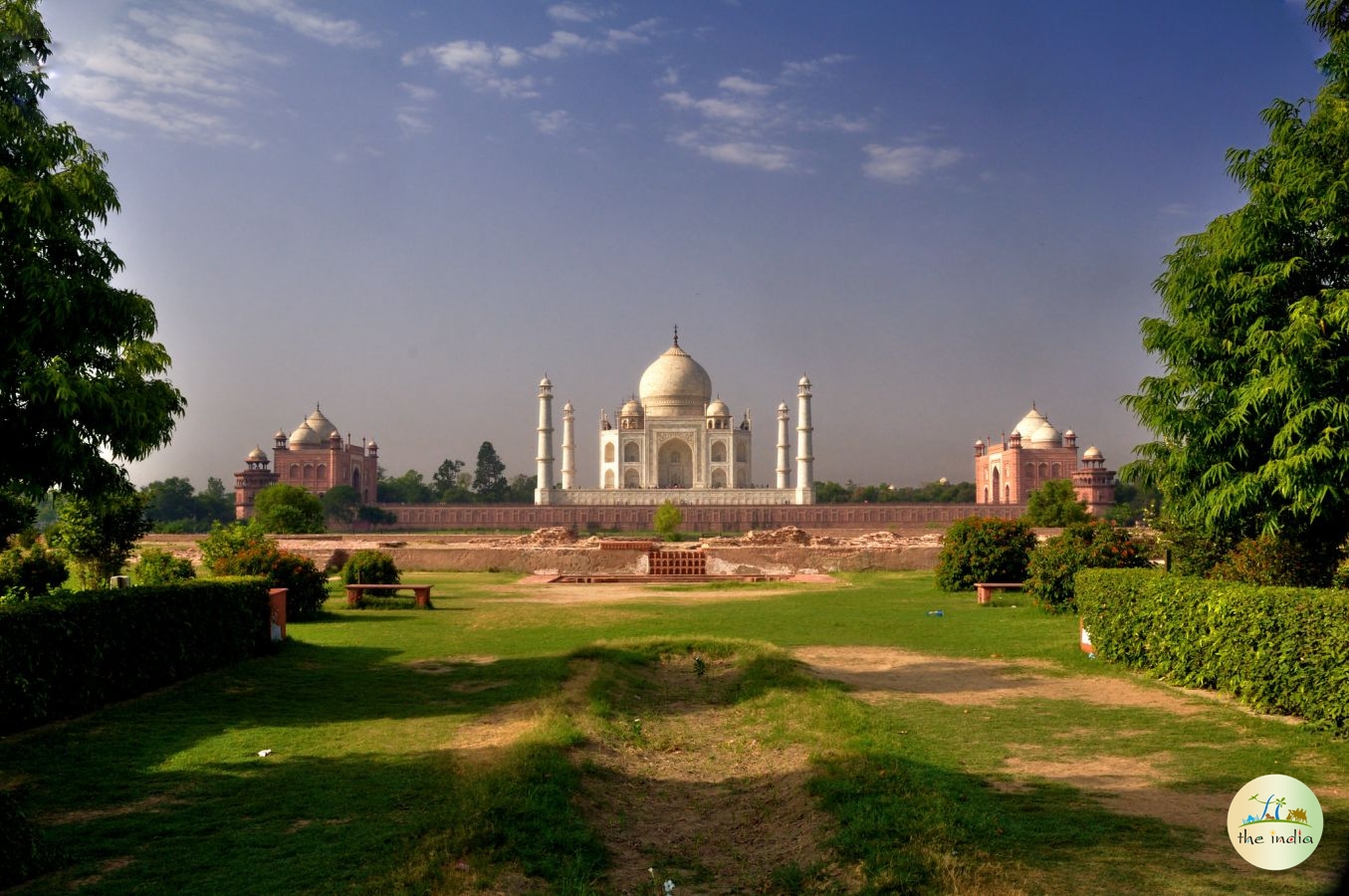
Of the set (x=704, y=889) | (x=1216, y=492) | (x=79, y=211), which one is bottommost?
(x=704, y=889)

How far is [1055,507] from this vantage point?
993 inches

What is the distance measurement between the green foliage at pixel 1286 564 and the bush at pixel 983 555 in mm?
6153

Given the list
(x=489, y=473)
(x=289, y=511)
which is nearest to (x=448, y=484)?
(x=489, y=473)

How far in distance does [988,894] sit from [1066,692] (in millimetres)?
3948

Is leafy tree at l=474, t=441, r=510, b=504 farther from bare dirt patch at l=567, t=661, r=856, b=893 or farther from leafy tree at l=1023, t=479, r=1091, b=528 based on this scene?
bare dirt patch at l=567, t=661, r=856, b=893

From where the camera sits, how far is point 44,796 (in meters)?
4.41

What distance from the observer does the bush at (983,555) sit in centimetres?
1416

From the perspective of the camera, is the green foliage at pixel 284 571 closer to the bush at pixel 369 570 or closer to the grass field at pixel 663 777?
the bush at pixel 369 570

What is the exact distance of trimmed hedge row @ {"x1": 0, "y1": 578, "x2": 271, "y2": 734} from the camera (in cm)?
555

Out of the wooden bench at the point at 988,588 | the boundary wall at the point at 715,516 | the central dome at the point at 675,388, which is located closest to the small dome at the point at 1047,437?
the boundary wall at the point at 715,516

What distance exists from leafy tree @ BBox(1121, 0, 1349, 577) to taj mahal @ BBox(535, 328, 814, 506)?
39.9m

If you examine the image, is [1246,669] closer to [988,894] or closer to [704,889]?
[988,894]

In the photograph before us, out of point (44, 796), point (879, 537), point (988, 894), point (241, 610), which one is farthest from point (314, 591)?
point (879, 537)

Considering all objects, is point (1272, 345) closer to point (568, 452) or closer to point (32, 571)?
point (32, 571)
